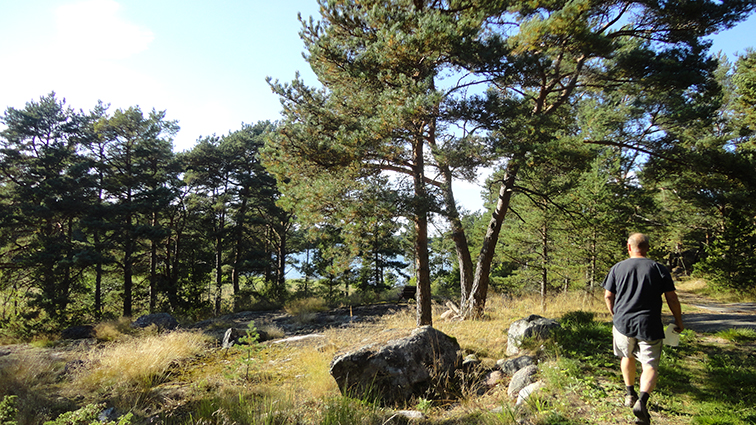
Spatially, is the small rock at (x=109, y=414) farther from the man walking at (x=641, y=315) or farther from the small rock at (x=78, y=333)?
the small rock at (x=78, y=333)

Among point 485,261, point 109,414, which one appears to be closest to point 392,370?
point 109,414

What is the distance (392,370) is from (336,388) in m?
0.92

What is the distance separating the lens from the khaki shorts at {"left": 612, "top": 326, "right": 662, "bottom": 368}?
3.13 metres

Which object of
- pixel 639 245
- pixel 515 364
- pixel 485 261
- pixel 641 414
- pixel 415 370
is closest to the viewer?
pixel 641 414

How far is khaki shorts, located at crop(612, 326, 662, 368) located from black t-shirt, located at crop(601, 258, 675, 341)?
0.08 m

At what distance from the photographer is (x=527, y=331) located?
584cm

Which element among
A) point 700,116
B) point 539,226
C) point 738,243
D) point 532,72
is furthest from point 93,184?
point 738,243

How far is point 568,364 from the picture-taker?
4.27 metres

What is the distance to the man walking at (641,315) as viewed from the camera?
10.2 feet

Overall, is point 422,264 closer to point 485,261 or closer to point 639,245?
point 485,261

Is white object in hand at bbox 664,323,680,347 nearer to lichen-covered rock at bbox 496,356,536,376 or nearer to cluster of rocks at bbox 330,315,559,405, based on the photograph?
cluster of rocks at bbox 330,315,559,405

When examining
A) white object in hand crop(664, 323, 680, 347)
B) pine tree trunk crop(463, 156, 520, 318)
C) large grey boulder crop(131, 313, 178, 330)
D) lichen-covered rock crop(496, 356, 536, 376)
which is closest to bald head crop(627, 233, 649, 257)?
white object in hand crop(664, 323, 680, 347)

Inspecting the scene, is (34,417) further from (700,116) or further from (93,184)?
(700,116)

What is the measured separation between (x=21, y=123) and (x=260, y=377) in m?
18.2
